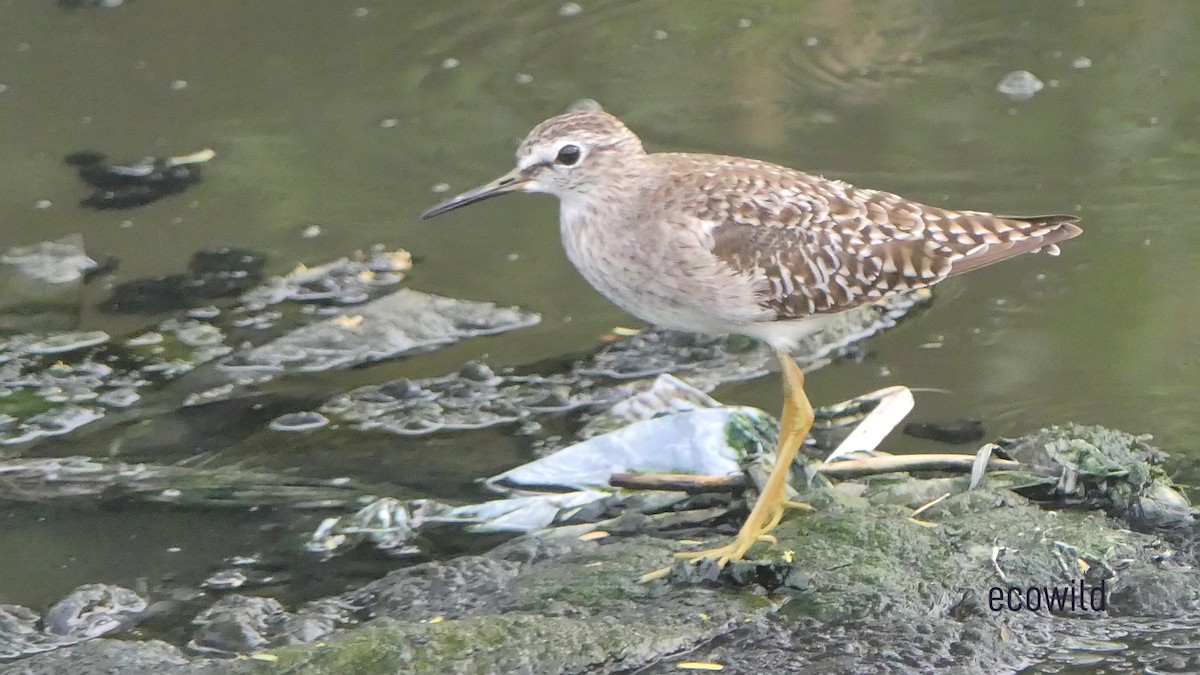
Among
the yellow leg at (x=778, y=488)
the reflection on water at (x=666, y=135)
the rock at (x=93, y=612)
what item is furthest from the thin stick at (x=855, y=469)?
the rock at (x=93, y=612)

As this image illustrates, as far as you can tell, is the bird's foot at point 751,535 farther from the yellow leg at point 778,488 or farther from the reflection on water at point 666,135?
the reflection on water at point 666,135

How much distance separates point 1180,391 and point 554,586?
2613 mm

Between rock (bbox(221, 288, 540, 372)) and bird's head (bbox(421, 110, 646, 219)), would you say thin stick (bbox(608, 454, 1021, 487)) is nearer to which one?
bird's head (bbox(421, 110, 646, 219))

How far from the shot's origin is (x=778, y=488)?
453 cm

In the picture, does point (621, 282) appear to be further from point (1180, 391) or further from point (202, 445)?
point (1180, 391)

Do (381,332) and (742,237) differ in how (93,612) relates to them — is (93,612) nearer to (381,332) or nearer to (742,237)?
(381,332)

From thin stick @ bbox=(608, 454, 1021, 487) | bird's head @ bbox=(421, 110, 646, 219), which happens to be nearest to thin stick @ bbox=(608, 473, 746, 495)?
thin stick @ bbox=(608, 454, 1021, 487)

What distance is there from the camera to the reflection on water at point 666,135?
5.87m

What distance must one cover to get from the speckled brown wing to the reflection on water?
610 millimetres

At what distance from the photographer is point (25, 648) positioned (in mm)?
4098

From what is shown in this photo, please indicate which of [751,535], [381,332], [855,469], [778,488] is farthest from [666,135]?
[751,535]

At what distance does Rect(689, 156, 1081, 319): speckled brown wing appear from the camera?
15.9 feet

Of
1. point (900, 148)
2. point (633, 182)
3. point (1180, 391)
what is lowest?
point (1180, 391)

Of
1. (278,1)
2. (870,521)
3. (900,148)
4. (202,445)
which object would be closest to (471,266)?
(202,445)
